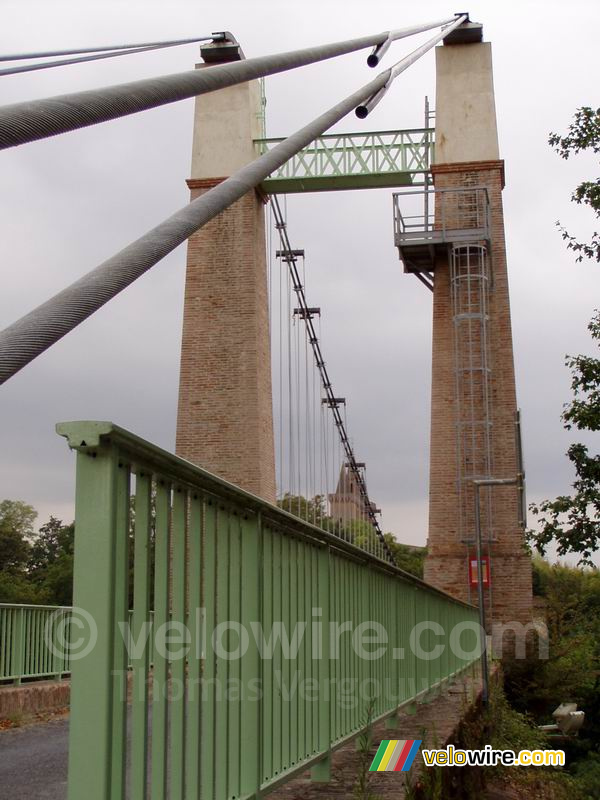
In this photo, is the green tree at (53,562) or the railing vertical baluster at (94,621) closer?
the railing vertical baluster at (94,621)

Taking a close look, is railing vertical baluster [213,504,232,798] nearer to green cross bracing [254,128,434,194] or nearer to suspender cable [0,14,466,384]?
suspender cable [0,14,466,384]

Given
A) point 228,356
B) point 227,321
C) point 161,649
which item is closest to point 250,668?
point 161,649

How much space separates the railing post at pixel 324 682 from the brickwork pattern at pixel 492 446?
55.5ft

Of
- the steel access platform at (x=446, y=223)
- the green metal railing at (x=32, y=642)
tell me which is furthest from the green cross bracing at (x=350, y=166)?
the green metal railing at (x=32, y=642)

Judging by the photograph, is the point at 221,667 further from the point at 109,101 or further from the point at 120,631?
the point at 109,101

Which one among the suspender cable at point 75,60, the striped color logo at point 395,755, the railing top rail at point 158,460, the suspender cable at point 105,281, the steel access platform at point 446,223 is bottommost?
the striped color logo at point 395,755

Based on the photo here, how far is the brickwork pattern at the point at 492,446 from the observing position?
21.9 meters

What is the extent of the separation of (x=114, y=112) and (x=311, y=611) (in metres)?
2.14

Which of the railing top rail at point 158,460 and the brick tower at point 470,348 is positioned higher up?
the brick tower at point 470,348

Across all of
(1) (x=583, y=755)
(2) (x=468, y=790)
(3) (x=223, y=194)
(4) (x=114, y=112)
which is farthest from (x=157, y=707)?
(1) (x=583, y=755)

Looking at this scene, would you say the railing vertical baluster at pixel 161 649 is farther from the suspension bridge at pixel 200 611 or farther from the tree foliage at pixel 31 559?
the tree foliage at pixel 31 559

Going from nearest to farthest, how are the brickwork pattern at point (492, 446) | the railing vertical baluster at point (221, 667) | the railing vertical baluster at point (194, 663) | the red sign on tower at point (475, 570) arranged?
the railing vertical baluster at point (194, 663) → the railing vertical baluster at point (221, 667) → the red sign on tower at point (475, 570) → the brickwork pattern at point (492, 446)

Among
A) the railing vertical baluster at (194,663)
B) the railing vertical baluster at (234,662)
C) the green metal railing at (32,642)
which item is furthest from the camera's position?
the green metal railing at (32,642)

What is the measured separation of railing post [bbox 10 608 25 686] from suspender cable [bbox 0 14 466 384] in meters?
6.62
